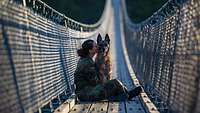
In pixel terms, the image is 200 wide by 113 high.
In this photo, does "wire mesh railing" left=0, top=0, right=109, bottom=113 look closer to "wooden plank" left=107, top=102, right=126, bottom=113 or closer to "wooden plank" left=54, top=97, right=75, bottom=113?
"wooden plank" left=54, top=97, right=75, bottom=113

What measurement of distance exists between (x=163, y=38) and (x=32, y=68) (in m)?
2.85

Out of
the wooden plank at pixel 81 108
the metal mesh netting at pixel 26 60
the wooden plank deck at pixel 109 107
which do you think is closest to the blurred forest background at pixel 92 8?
the wooden plank deck at pixel 109 107

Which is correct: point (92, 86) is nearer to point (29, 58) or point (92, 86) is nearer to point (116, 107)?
point (116, 107)

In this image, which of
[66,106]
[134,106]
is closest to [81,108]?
[66,106]

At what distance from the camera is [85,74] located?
974 cm

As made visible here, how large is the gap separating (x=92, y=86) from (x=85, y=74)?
0.25 m

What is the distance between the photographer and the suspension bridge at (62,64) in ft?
19.2

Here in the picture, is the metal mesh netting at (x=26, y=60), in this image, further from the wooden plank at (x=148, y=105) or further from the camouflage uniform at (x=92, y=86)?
the wooden plank at (x=148, y=105)

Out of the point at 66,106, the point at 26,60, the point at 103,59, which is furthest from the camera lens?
the point at 103,59

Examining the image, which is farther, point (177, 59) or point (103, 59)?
point (103, 59)

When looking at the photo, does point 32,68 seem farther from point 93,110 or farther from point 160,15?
point 160,15

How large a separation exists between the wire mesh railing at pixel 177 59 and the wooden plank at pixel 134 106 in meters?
0.23

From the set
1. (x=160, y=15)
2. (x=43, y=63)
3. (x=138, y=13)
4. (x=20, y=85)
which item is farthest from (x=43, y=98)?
(x=138, y=13)

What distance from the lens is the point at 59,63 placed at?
33.2 ft
